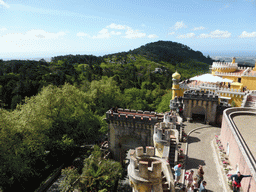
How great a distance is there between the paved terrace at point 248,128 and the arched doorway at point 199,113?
22.5ft

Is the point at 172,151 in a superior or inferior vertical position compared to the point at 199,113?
inferior

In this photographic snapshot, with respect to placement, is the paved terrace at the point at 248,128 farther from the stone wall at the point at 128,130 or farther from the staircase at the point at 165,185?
the stone wall at the point at 128,130

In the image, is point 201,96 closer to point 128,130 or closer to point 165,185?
point 128,130

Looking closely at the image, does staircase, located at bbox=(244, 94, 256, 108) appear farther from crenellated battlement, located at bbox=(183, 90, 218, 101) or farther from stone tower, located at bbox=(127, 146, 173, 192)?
stone tower, located at bbox=(127, 146, 173, 192)

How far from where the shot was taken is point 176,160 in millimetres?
15547

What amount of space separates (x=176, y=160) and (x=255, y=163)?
616 cm

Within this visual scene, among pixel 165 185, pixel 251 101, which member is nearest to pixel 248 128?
pixel 165 185

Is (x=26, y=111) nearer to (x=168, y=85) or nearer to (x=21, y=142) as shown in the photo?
(x=21, y=142)

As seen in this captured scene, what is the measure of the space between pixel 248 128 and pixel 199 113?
10.3 metres

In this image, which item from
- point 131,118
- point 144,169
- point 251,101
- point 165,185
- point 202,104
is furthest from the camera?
point 131,118

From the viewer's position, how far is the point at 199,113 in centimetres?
2695

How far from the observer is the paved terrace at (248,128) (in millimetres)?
13851

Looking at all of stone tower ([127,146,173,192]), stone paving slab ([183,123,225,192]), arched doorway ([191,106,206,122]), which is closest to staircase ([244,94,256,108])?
arched doorway ([191,106,206,122])

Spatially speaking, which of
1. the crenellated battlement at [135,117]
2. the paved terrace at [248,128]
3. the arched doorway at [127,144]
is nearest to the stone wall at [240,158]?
the paved terrace at [248,128]
